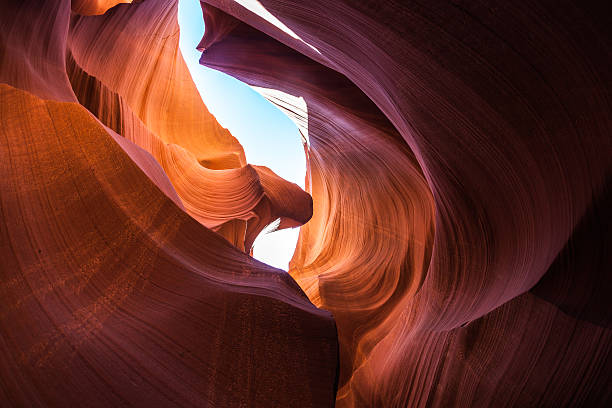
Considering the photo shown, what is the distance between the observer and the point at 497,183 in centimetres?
149

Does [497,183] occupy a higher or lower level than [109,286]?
higher

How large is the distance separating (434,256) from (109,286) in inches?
65.7

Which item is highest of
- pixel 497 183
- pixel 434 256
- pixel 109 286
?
pixel 497 183

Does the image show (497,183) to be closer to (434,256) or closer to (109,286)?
(434,256)

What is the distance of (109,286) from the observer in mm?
1499

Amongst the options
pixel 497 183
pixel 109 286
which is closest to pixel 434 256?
pixel 497 183

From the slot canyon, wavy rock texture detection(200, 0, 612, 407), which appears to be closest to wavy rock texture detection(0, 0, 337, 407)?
the slot canyon

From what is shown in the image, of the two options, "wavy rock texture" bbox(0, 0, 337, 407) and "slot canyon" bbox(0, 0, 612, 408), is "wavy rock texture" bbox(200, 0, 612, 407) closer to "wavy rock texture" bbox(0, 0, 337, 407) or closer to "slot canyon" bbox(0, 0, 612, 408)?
"slot canyon" bbox(0, 0, 612, 408)

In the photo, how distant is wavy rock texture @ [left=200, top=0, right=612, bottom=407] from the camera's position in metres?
1.11

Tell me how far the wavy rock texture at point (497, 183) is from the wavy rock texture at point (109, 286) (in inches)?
26.7

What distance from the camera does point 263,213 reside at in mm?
4879

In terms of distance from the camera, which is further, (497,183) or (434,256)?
(434,256)

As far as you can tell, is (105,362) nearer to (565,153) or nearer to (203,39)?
(565,153)

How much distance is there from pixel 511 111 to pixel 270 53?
283 centimetres
